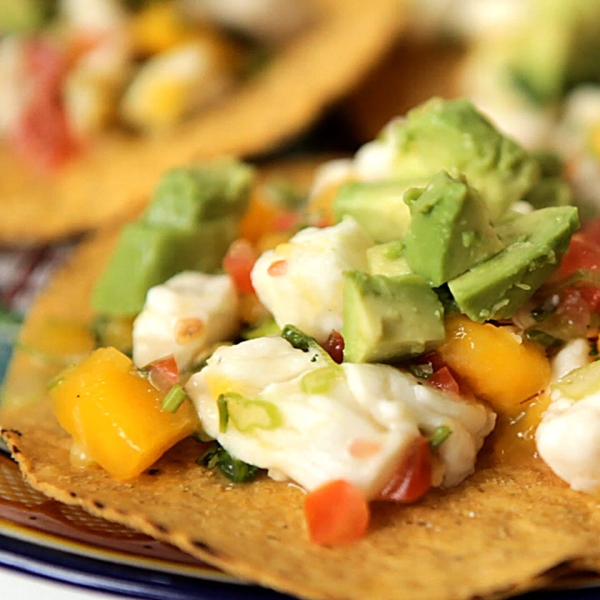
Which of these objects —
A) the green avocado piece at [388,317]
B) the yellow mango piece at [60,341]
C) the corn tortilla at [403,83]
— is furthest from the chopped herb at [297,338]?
the corn tortilla at [403,83]

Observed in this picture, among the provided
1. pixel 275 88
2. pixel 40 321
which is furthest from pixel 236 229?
pixel 275 88

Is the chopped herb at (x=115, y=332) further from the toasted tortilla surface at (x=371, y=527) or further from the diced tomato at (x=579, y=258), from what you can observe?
the diced tomato at (x=579, y=258)

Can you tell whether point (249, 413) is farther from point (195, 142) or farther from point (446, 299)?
point (195, 142)

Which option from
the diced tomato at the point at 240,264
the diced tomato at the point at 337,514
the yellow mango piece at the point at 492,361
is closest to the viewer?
the diced tomato at the point at 337,514

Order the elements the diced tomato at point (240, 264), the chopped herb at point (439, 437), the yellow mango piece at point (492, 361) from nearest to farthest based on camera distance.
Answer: the chopped herb at point (439, 437) < the yellow mango piece at point (492, 361) < the diced tomato at point (240, 264)

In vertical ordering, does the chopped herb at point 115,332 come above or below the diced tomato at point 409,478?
above

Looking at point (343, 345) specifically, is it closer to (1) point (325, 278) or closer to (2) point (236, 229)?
(1) point (325, 278)

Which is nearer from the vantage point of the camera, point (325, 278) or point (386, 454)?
point (386, 454)
